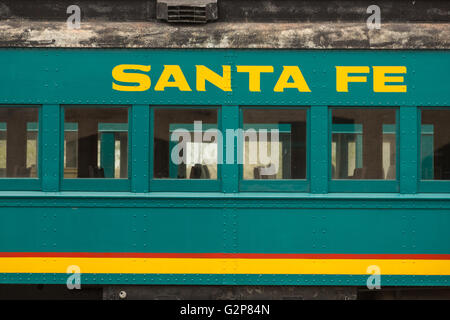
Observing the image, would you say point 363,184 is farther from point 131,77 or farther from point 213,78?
point 131,77

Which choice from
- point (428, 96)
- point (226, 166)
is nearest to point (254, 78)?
point (226, 166)

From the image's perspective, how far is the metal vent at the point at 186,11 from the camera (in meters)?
4.70

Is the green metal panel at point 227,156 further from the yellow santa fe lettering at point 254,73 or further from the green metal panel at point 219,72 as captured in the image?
the yellow santa fe lettering at point 254,73

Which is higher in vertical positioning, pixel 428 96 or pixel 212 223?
pixel 428 96

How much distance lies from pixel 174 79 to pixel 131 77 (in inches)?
15.2

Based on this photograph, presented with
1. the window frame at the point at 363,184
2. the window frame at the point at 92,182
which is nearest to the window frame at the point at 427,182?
the window frame at the point at 363,184

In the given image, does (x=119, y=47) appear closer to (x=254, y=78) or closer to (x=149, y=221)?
(x=254, y=78)

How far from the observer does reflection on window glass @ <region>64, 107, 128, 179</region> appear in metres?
4.66

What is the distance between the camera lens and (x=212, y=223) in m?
4.57

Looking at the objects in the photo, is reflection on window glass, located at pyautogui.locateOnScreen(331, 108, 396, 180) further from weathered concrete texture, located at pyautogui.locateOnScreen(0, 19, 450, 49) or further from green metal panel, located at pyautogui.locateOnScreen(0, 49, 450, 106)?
weathered concrete texture, located at pyautogui.locateOnScreen(0, 19, 450, 49)

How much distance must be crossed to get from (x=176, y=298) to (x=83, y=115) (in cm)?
185

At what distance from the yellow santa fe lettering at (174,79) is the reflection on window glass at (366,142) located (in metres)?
1.39

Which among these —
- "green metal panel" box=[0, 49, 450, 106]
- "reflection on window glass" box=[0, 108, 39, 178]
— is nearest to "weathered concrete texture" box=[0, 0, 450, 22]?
"green metal panel" box=[0, 49, 450, 106]

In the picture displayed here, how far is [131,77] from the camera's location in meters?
4.65
